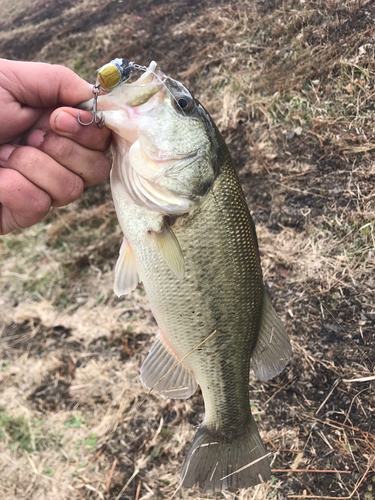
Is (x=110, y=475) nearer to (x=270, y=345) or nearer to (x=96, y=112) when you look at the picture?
(x=270, y=345)

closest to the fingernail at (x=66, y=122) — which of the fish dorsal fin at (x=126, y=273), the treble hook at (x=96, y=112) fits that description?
the treble hook at (x=96, y=112)

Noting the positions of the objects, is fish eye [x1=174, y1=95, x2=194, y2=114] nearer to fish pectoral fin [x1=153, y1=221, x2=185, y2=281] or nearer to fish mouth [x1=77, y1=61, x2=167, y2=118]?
fish mouth [x1=77, y1=61, x2=167, y2=118]

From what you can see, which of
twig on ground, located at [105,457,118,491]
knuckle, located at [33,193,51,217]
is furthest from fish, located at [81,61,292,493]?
twig on ground, located at [105,457,118,491]

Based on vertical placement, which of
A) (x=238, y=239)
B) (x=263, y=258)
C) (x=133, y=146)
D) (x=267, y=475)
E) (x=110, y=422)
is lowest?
(x=110, y=422)

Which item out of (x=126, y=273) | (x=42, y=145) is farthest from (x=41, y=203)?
(x=126, y=273)

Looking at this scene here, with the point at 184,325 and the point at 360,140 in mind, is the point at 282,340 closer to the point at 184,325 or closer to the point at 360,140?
the point at 184,325

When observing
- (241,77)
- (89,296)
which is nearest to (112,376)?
(89,296)
